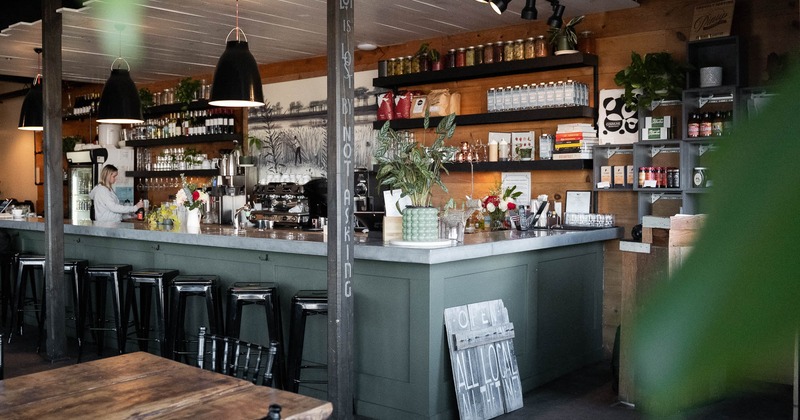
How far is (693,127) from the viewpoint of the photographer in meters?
5.26

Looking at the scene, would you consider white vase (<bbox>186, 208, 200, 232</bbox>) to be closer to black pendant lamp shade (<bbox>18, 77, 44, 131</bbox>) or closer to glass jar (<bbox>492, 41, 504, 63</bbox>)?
glass jar (<bbox>492, 41, 504, 63</bbox>)

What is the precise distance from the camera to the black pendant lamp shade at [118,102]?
21.4ft

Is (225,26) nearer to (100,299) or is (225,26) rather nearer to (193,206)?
(193,206)

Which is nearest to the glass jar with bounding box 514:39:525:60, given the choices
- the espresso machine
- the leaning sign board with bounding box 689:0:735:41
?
the leaning sign board with bounding box 689:0:735:41

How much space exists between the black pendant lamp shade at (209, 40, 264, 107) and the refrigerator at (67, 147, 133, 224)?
5.98 m

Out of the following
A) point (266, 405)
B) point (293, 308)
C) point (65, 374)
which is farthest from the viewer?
point (293, 308)

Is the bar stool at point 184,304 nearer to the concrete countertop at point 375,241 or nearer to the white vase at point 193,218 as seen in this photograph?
the concrete countertop at point 375,241

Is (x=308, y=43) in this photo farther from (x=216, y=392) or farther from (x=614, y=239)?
(x=216, y=392)

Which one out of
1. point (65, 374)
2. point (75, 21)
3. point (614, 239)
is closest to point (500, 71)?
point (614, 239)

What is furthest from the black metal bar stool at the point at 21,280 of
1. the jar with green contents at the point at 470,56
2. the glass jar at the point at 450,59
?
the jar with green contents at the point at 470,56

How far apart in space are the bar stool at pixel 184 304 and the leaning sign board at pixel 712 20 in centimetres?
385

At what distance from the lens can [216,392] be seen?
2145mm

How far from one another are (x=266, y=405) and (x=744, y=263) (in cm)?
199

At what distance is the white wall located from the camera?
12867 mm
